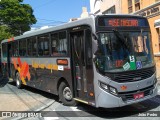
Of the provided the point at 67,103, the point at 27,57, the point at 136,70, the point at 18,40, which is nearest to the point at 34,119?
the point at 67,103

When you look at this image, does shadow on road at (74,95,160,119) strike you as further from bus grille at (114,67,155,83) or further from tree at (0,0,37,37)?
tree at (0,0,37,37)

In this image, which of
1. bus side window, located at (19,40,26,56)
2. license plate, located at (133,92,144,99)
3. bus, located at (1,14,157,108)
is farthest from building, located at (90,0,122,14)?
license plate, located at (133,92,144,99)

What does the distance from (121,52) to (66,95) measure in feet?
9.47

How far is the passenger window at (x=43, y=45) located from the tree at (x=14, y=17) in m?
22.0

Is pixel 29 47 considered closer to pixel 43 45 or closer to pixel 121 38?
pixel 43 45

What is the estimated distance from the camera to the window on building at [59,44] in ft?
34.3

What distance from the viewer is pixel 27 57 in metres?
14.3

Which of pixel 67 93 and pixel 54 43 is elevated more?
pixel 54 43

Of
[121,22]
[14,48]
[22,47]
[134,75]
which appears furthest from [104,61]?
[14,48]

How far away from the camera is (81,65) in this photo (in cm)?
948

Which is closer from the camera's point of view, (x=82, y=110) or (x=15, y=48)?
(x=82, y=110)

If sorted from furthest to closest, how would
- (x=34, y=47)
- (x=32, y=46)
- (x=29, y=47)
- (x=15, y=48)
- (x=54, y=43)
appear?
(x=15, y=48) → (x=29, y=47) → (x=32, y=46) → (x=34, y=47) → (x=54, y=43)

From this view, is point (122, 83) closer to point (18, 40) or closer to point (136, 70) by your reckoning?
point (136, 70)

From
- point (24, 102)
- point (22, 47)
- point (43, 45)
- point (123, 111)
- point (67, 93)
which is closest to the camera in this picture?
point (123, 111)
